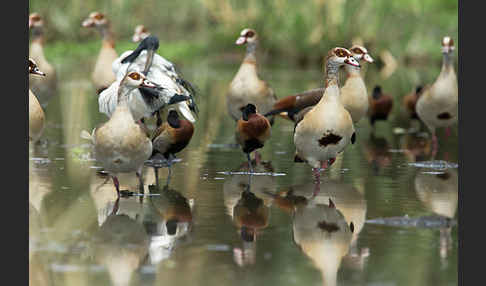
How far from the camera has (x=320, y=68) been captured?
124ft

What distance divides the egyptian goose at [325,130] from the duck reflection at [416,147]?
2877mm

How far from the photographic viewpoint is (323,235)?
A: 8.53 m

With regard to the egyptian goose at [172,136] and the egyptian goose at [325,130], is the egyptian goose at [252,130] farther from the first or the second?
the egyptian goose at [325,130]

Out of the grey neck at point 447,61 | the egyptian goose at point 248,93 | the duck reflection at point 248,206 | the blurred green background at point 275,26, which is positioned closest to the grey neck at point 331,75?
the duck reflection at point 248,206

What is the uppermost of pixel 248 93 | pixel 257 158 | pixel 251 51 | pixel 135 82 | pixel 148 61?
pixel 251 51

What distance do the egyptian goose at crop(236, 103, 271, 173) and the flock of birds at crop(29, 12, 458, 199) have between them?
0.01 m

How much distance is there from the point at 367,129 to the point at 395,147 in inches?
124

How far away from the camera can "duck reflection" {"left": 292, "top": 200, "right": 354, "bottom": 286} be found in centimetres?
750

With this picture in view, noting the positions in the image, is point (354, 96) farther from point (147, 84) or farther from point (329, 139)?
point (147, 84)

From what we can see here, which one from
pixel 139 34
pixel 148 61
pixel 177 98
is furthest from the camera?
pixel 139 34

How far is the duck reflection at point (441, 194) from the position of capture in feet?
27.8

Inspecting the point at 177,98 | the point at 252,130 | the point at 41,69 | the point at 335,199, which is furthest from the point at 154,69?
the point at 41,69

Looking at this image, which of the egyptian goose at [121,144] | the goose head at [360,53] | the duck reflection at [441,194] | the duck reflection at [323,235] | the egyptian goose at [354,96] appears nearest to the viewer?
the duck reflection at [323,235]

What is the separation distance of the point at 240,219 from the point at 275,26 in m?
29.2
